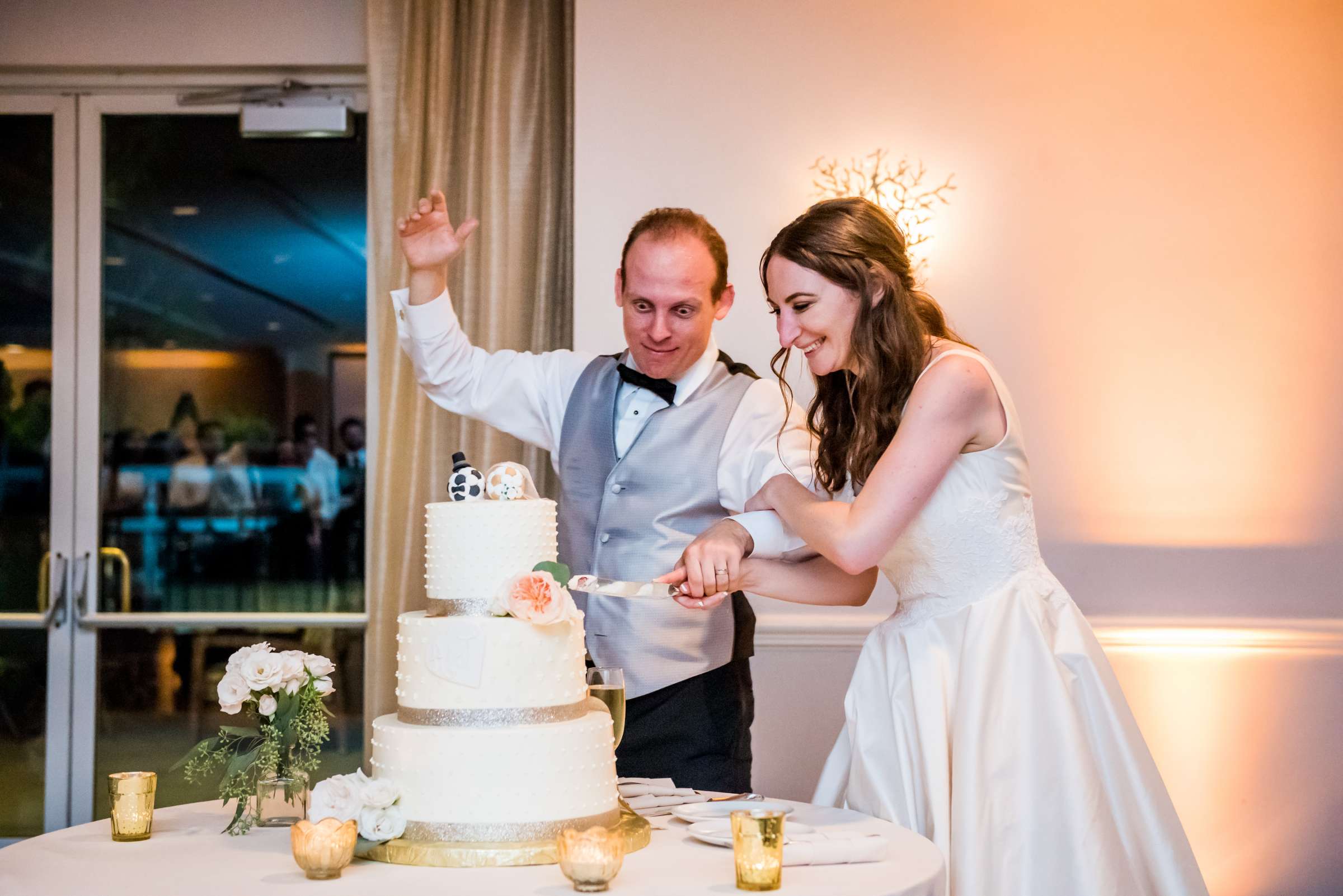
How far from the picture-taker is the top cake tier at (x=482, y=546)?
5.08 feet

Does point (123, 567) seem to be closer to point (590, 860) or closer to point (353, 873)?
point (353, 873)

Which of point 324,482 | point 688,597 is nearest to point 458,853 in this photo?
point 688,597

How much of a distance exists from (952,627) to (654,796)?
1.75ft

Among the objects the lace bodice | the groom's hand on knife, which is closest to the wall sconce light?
the lace bodice

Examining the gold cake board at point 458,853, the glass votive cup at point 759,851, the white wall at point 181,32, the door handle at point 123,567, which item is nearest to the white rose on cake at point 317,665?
the gold cake board at point 458,853

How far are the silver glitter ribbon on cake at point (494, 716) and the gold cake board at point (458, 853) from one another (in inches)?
5.5

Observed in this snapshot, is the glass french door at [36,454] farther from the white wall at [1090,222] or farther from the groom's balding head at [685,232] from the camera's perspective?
the groom's balding head at [685,232]

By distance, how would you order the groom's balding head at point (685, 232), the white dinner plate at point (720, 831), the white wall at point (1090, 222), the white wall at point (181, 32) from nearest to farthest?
the white dinner plate at point (720, 831), the groom's balding head at point (685, 232), the white wall at point (1090, 222), the white wall at point (181, 32)

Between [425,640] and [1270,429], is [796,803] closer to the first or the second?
[425,640]

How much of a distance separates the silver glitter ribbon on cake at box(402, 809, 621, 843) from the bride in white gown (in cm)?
57

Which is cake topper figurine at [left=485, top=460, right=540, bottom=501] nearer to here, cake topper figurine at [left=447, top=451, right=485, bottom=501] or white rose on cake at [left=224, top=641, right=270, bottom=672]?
cake topper figurine at [left=447, top=451, right=485, bottom=501]

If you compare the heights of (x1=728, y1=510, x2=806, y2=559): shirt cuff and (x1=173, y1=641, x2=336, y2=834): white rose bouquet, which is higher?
(x1=728, y1=510, x2=806, y2=559): shirt cuff

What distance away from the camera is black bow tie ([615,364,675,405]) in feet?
8.16

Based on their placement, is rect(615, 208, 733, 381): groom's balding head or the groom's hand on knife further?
rect(615, 208, 733, 381): groom's balding head
